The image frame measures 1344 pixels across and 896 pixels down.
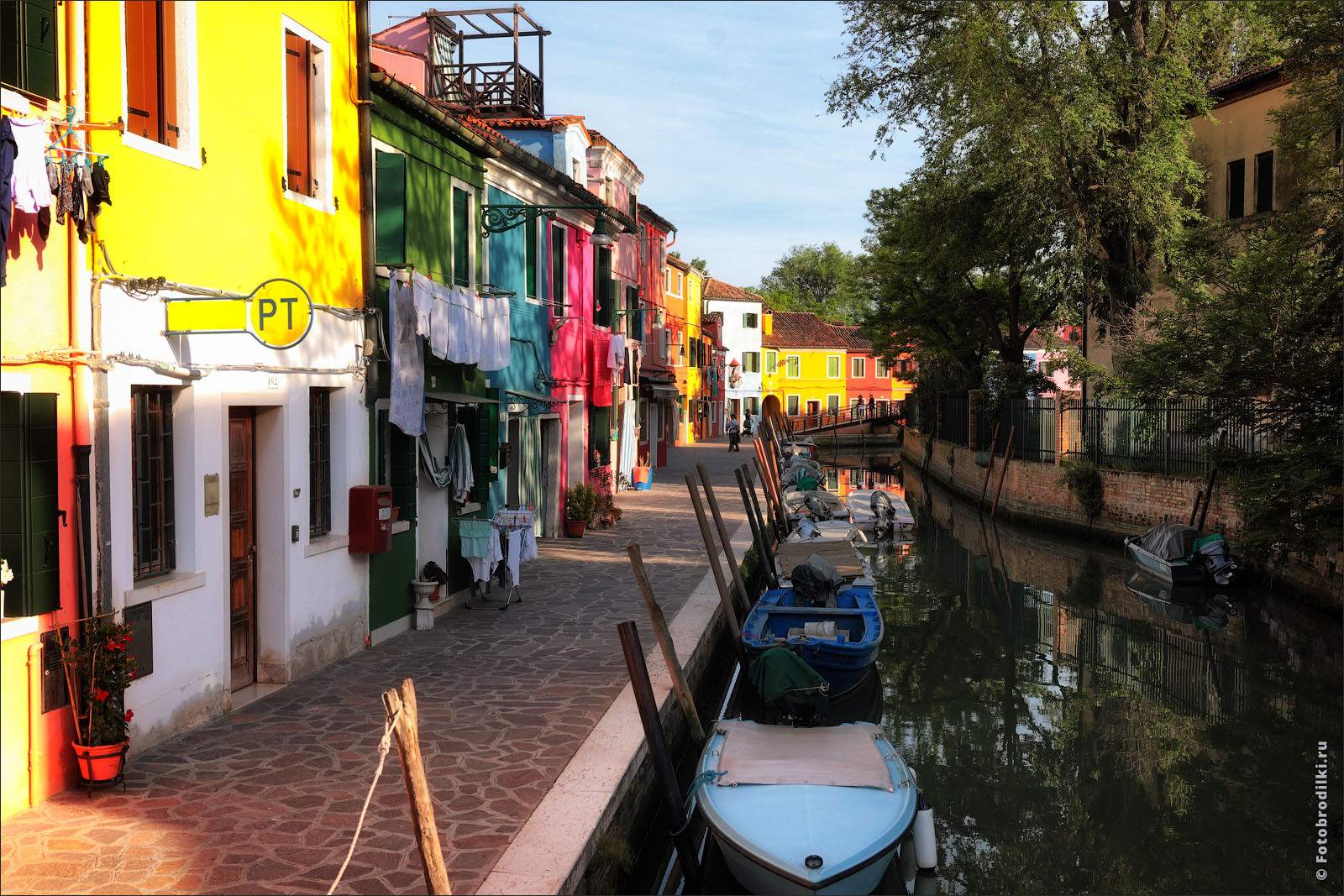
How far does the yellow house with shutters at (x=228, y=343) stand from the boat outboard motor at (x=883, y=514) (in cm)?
1657

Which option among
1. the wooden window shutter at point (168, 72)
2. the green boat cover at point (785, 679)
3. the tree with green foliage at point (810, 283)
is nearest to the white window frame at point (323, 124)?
the wooden window shutter at point (168, 72)

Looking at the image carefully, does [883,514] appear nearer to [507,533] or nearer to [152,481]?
[507,533]

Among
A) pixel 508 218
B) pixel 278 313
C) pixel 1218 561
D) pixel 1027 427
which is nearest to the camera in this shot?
pixel 278 313

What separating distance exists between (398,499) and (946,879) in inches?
254

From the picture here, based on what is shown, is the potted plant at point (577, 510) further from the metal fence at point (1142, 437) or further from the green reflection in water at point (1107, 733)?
the metal fence at point (1142, 437)

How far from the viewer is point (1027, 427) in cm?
2783

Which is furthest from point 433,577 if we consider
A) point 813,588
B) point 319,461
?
point 813,588

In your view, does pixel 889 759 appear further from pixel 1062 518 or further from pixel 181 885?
pixel 1062 518

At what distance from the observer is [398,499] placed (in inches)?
449

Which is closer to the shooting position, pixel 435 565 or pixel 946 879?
pixel 946 879

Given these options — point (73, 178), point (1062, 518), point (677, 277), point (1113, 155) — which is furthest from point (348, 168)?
point (677, 277)

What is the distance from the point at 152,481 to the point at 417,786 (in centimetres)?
399

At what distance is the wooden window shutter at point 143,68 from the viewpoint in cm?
733

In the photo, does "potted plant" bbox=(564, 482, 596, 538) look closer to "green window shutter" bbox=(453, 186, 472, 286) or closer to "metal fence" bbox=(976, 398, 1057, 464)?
"green window shutter" bbox=(453, 186, 472, 286)
